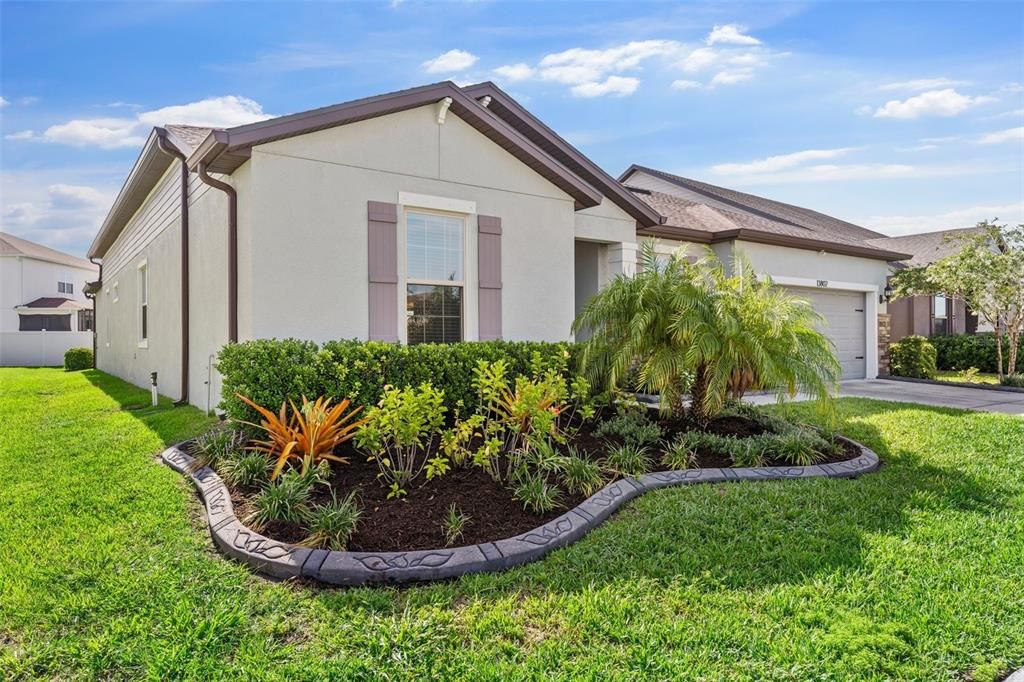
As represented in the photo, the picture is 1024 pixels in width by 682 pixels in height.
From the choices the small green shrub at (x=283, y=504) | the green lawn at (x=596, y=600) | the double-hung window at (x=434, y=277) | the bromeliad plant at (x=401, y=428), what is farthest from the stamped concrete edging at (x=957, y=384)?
the small green shrub at (x=283, y=504)

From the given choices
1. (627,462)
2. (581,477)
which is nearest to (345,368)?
(581,477)

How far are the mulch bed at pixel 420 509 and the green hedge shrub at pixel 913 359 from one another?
12630 millimetres

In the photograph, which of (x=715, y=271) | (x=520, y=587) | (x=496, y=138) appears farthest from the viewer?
(x=496, y=138)

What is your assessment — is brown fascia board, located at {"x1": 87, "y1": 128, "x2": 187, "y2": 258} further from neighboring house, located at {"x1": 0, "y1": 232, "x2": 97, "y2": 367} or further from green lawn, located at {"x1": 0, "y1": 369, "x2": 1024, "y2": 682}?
neighboring house, located at {"x1": 0, "y1": 232, "x2": 97, "y2": 367}

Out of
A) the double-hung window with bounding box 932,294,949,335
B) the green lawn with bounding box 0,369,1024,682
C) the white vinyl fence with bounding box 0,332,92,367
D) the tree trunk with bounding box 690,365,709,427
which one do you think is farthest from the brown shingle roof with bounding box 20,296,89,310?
the double-hung window with bounding box 932,294,949,335

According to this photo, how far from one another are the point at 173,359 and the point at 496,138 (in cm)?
680

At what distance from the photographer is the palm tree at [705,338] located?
20.3ft

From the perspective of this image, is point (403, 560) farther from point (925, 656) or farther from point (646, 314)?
point (646, 314)

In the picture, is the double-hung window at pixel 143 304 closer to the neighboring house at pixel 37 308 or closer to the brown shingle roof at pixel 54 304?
the neighboring house at pixel 37 308

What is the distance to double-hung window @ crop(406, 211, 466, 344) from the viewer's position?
7578mm

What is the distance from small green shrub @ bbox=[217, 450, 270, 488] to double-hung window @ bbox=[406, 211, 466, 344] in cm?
292

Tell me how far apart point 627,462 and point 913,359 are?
13.1 m

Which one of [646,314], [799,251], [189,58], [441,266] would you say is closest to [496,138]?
[441,266]

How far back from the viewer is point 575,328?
7.57 m
